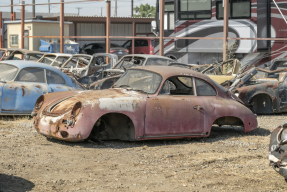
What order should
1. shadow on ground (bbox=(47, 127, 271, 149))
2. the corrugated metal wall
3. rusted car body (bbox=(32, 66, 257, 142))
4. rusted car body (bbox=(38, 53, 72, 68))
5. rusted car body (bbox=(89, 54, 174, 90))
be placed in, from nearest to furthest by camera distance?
rusted car body (bbox=(32, 66, 257, 142)) → shadow on ground (bbox=(47, 127, 271, 149)) → rusted car body (bbox=(89, 54, 174, 90)) → rusted car body (bbox=(38, 53, 72, 68)) → the corrugated metal wall

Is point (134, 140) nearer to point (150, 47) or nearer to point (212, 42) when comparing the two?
point (212, 42)

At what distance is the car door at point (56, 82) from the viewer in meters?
10.4

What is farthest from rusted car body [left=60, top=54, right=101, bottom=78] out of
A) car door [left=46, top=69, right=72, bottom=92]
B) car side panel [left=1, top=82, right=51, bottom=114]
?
car side panel [left=1, top=82, right=51, bottom=114]

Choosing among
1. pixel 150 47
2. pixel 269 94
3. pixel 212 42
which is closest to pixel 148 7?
pixel 150 47

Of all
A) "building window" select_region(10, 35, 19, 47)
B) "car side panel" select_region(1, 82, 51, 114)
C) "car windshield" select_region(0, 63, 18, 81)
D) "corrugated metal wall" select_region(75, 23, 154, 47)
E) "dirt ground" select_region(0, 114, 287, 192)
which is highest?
"corrugated metal wall" select_region(75, 23, 154, 47)

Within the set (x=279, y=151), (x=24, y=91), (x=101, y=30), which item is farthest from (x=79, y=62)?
(x=101, y=30)

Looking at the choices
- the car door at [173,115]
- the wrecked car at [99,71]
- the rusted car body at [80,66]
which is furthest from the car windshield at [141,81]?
the rusted car body at [80,66]

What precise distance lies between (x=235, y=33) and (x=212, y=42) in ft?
3.13

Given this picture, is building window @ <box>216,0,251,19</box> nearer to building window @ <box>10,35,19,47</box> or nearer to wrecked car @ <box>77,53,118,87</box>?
wrecked car @ <box>77,53,118,87</box>

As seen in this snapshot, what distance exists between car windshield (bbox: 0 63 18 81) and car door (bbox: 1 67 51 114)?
13 centimetres

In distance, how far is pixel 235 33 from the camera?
59.2 feet

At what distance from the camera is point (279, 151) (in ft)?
18.3

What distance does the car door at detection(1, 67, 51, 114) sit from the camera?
383 inches

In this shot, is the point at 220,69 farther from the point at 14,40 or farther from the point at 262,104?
the point at 14,40
